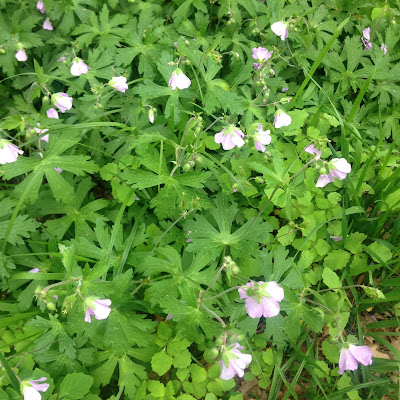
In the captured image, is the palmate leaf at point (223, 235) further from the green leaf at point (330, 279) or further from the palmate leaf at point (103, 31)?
the palmate leaf at point (103, 31)

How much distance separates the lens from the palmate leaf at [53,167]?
6.19 feet

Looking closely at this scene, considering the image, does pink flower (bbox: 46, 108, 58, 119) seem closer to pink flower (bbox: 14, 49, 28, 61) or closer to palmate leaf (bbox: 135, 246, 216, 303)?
pink flower (bbox: 14, 49, 28, 61)

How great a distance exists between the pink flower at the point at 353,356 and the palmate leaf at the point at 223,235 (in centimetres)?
65

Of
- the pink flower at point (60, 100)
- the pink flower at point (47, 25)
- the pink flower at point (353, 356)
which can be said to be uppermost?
the pink flower at point (47, 25)

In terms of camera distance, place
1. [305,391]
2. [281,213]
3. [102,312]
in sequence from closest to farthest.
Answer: [102,312], [305,391], [281,213]

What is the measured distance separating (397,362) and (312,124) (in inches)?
66.8

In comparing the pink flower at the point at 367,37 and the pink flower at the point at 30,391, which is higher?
the pink flower at the point at 367,37

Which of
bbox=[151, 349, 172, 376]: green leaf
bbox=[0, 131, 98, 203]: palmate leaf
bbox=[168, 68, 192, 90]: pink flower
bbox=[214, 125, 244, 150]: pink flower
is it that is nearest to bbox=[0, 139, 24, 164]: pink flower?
bbox=[0, 131, 98, 203]: palmate leaf

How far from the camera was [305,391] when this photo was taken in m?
2.10

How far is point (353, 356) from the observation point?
154cm

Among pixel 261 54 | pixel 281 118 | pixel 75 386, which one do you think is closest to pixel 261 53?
pixel 261 54

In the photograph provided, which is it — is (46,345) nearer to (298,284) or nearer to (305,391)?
(298,284)

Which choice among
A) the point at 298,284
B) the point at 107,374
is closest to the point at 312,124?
the point at 298,284

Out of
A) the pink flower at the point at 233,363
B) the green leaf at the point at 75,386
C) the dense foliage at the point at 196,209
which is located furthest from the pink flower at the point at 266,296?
the green leaf at the point at 75,386
